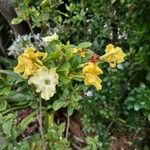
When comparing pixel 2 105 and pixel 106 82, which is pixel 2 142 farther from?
pixel 106 82

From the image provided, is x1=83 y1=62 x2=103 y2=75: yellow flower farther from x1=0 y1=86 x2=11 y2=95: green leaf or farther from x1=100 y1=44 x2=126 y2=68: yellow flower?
x1=0 y1=86 x2=11 y2=95: green leaf

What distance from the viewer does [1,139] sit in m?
2.72

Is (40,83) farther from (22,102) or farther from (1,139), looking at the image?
(22,102)

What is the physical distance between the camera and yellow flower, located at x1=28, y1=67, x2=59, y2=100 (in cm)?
205

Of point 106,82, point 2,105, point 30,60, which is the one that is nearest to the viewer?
point 30,60

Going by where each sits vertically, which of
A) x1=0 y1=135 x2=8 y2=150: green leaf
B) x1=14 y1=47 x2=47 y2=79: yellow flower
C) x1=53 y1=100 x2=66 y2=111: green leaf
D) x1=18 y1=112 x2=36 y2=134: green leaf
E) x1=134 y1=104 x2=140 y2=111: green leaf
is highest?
x1=14 y1=47 x2=47 y2=79: yellow flower

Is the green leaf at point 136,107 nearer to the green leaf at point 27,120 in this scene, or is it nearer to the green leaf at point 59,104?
the green leaf at point 59,104

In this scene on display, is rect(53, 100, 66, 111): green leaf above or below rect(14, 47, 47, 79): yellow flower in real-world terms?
below

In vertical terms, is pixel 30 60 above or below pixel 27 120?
above

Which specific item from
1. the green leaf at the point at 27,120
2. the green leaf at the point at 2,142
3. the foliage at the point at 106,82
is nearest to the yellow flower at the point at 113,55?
the foliage at the point at 106,82

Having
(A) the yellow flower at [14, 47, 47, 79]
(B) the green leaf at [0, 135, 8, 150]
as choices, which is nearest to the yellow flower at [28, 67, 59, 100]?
(A) the yellow flower at [14, 47, 47, 79]

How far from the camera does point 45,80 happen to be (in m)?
2.06

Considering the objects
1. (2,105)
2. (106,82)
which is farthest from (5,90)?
(106,82)

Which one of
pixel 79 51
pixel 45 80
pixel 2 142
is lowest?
pixel 2 142
